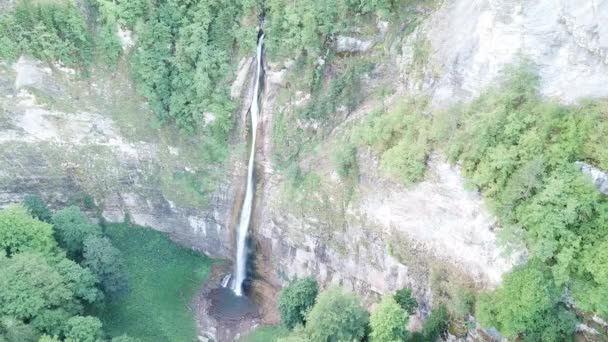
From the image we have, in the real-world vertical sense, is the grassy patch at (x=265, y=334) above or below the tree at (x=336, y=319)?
below

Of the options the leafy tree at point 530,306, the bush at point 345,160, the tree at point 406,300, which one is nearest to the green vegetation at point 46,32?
the bush at point 345,160

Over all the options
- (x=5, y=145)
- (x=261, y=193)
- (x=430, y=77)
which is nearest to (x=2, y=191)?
(x=5, y=145)

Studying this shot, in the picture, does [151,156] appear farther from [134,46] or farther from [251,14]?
[251,14]

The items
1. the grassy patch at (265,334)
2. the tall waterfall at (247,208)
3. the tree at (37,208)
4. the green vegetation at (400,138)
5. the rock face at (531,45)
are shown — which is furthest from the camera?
the tall waterfall at (247,208)

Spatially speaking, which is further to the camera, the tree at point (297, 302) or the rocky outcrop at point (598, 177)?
the tree at point (297, 302)

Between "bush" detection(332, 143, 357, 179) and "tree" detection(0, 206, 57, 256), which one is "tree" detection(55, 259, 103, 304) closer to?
"tree" detection(0, 206, 57, 256)

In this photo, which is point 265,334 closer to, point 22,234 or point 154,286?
point 154,286

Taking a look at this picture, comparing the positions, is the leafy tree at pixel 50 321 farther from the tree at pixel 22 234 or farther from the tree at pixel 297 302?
the tree at pixel 297 302
